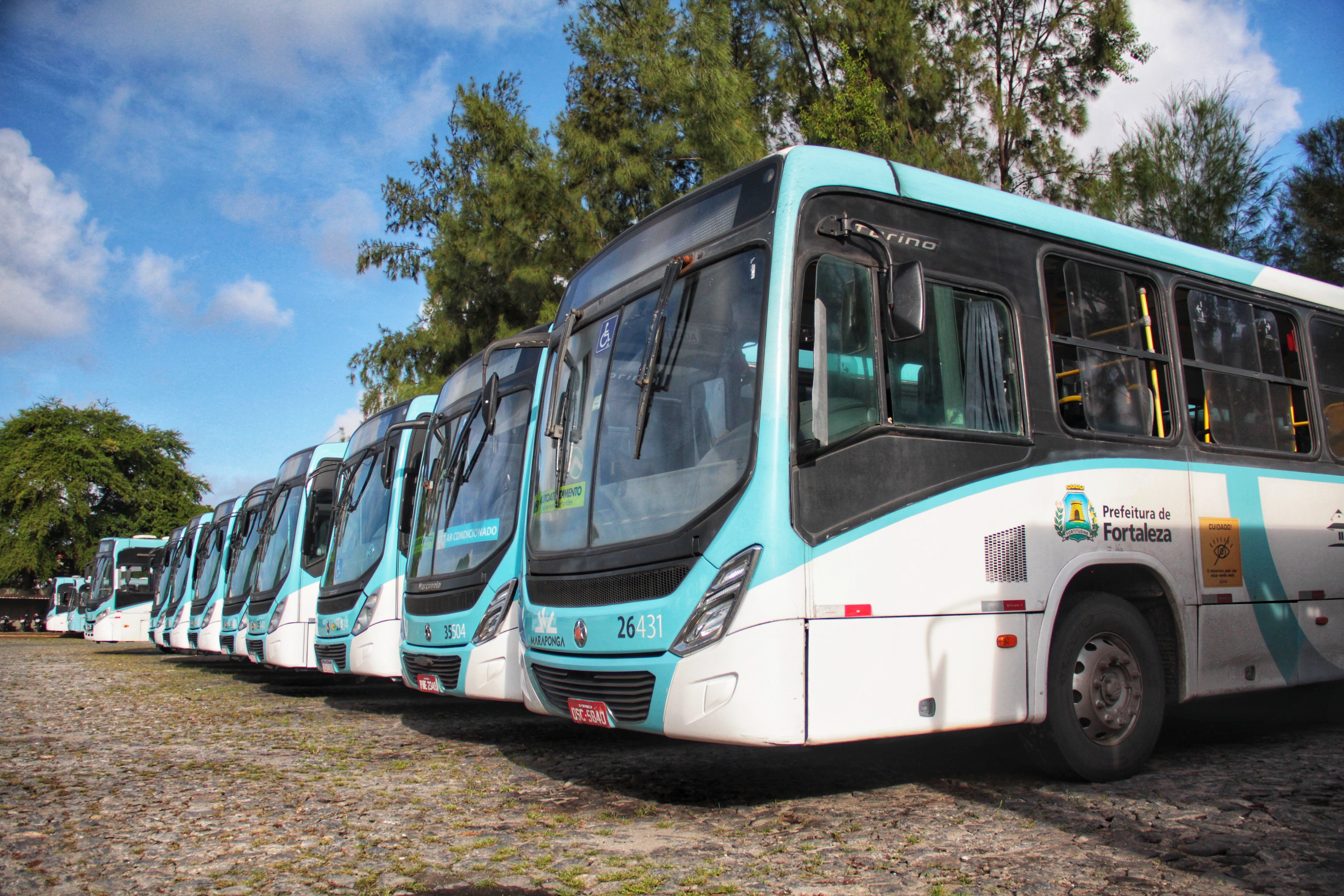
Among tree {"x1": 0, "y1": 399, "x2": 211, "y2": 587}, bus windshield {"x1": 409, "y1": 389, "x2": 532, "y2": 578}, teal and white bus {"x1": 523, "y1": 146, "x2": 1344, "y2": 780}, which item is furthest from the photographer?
tree {"x1": 0, "y1": 399, "x2": 211, "y2": 587}

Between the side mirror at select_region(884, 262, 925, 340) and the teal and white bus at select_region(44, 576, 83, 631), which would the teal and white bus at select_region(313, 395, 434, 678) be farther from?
the teal and white bus at select_region(44, 576, 83, 631)

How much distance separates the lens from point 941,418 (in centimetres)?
514

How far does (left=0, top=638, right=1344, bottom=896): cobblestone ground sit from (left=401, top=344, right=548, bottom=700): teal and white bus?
24.5 inches

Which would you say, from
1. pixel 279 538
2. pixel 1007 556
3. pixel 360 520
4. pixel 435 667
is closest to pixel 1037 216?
pixel 1007 556

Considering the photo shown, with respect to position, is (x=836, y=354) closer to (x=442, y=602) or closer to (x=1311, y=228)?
(x=442, y=602)

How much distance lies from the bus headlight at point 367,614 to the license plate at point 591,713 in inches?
190

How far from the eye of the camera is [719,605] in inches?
180

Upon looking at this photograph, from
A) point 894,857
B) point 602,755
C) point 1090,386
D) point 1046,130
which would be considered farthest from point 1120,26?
point 894,857

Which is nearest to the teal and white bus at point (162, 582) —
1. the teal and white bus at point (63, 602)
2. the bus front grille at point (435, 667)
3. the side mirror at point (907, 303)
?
the teal and white bus at point (63, 602)

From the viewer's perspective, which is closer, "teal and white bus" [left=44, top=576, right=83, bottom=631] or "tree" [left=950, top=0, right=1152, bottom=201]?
"tree" [left=950, top=0, right=1152, bottom=201]

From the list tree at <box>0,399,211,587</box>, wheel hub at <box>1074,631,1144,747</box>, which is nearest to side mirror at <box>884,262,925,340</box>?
wheel hub at <box>1074,631,1144,747</box>

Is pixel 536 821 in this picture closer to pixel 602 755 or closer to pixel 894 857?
pixel 894 857

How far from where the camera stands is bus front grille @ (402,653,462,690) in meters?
7.47

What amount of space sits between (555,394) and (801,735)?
A: 2.74 metres
